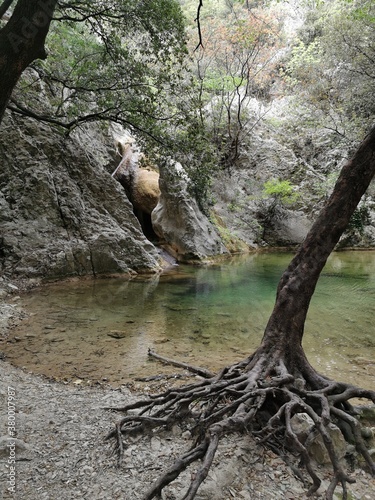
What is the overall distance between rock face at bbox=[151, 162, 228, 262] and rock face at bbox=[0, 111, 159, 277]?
321 centimetres

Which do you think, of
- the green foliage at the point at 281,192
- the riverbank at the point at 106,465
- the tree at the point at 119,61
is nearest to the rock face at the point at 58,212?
the tree at the point at 119,61

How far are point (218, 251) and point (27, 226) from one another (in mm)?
9820

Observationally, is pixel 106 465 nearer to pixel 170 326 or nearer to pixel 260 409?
pixel 260 409

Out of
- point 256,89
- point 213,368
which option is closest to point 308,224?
point 256,89

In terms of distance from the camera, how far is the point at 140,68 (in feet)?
24.3

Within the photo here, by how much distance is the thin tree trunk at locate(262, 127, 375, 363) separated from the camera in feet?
10.3

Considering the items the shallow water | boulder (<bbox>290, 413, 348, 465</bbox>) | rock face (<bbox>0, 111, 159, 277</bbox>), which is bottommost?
the shallow water

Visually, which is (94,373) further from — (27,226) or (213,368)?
(27,226)

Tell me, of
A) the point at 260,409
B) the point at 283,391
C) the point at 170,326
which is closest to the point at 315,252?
the point at 283,391

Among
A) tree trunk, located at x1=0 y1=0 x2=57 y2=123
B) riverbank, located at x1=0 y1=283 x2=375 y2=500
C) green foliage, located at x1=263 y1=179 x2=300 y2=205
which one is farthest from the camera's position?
green foliage, located at x1=263 y1=179 x2=300 y2=205

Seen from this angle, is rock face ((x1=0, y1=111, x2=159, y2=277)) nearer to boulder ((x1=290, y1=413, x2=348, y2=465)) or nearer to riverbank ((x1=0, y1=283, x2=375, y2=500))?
riverbank ((x1=0, y1=283, x2=375, y2=500))

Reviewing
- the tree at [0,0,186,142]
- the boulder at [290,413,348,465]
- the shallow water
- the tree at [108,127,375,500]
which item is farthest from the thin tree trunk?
the tree at [0,0,186,142]

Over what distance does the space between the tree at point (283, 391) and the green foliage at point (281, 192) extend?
1848cm

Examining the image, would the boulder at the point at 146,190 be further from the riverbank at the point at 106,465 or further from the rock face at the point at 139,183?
the riverbank at the point at 106,465
